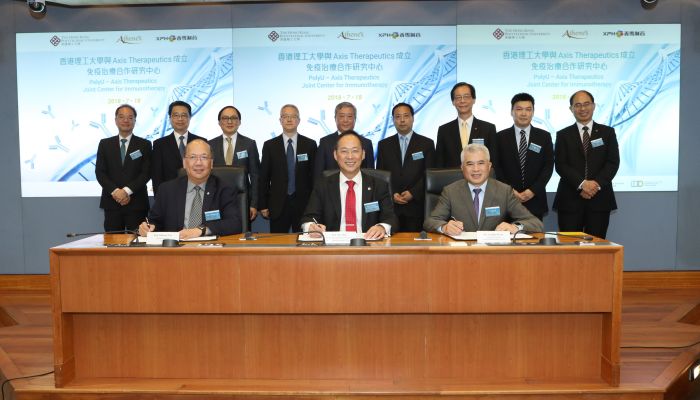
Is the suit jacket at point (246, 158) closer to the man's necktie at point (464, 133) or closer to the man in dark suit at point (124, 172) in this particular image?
the man in dark suit at point (124, 172)

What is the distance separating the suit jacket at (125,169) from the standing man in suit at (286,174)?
38.3 inches

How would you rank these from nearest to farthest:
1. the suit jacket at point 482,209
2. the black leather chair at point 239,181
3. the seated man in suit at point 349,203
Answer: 1. the suit jacket at point 482,209
2. the seated man in suit at point 349,203
3. the black leather chair at point 239,181

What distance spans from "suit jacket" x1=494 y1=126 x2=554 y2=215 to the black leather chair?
208 cm

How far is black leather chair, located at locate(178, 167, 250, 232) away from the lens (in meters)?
3.93

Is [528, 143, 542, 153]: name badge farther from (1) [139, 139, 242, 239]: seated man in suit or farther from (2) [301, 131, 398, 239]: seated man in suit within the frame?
(1) [139, 139, 242, 239]: seated man in suit

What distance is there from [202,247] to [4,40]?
13.4 feet

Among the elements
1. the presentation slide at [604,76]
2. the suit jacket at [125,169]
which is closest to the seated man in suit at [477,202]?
the presentation slide at [604,76]

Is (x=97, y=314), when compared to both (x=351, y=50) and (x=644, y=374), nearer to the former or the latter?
(x=644, y=374)

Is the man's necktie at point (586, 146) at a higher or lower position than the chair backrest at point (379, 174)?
higher

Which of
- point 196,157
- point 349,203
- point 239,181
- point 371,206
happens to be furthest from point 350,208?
point 196,157

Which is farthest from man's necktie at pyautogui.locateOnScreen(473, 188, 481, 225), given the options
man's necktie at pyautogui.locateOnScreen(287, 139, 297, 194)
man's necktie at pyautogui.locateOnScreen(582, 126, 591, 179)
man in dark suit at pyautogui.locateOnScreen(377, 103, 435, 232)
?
man's necktie at pyautogui.locateOnScreen(287, 139, 297, 194)

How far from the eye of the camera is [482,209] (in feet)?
12.0

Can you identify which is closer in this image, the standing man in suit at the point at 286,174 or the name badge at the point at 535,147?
the name badge at the point at 535,147

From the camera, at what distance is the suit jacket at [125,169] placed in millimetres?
5129
